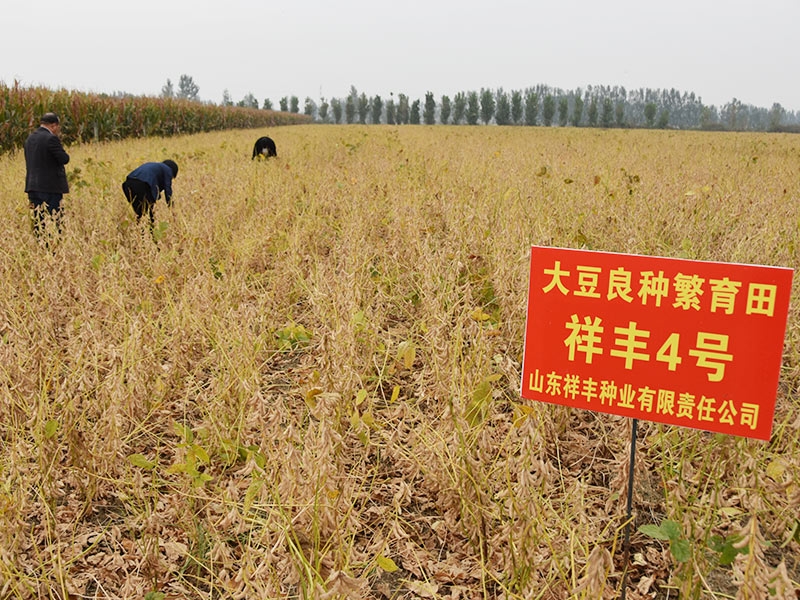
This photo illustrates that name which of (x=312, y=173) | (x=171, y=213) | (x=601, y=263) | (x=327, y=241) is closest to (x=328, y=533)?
(x=601, y=263)

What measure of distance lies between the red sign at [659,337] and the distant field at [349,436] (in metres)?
0.23

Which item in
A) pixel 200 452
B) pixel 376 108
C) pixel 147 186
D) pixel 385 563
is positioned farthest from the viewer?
pixel 376 108

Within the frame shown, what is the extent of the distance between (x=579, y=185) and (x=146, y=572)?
21.5ft

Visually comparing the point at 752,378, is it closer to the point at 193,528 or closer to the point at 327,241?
the point at 193,528

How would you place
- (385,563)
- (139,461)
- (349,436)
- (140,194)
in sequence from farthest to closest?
1. (140,194)
2. (349,436)
3. (139,461)
4. (385,563)

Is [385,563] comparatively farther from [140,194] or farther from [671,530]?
[140,194]

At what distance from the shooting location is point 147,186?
19.1 feet

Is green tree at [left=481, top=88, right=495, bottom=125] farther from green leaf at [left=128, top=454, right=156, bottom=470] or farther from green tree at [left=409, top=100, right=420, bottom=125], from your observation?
green leaf at [left=128, top=454, right=156, bottom=470]

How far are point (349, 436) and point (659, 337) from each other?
1.59 meters

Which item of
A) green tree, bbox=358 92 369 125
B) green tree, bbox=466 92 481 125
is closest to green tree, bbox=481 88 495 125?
green tree, bbox=466 92 481 125

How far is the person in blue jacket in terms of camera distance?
582 centimetres

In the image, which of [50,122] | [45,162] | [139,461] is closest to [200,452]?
[139,461]

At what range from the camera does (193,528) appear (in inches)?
82.9

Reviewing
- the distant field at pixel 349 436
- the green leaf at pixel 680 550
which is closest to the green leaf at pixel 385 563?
the distant field at pixel 349 436
